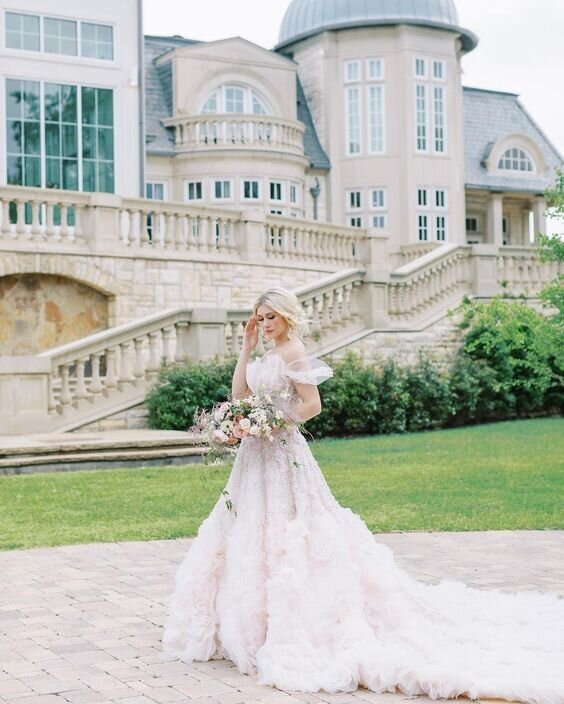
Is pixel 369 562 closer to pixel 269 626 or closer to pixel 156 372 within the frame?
pixel 269 626

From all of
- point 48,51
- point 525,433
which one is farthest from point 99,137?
point 525,433

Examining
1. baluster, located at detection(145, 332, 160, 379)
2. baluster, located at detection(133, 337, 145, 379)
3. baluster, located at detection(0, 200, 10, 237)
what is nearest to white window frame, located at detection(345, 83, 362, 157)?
baluster, located at detection(0, 200, 10, 237)

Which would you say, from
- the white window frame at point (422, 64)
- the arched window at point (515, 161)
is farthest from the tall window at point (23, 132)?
the arched window at point (515, 161)

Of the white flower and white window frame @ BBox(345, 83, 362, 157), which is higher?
white window frame @ BBox(345, 83, 362, 157)

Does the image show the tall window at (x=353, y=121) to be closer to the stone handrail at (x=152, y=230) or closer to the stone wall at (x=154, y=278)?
the stone handrail at (x=152, y=230)

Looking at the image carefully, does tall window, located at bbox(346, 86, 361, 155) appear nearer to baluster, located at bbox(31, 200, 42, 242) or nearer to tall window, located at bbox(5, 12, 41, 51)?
tall window, located at bbox(5, 12, 41, 51)

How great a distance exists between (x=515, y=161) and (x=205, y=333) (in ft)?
81.0

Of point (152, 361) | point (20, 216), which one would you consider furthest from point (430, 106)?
point (152, 361)

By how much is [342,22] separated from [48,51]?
537 inches

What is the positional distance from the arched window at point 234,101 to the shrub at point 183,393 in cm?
1773

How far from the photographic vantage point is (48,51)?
23953mm

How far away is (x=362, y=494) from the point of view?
1193 cm

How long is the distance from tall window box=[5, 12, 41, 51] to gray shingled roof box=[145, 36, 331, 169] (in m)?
7.19

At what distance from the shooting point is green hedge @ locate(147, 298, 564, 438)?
54.1 ft
